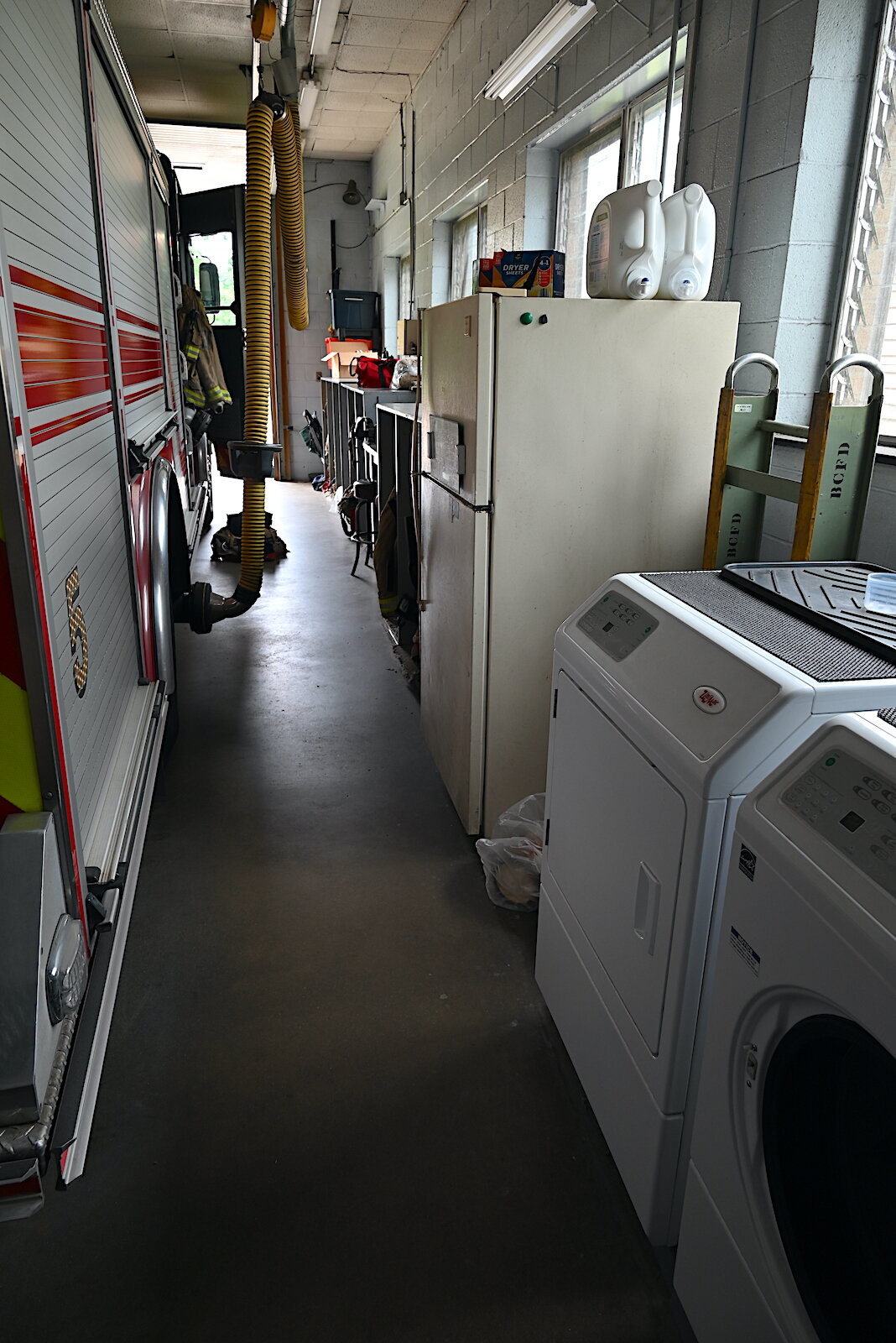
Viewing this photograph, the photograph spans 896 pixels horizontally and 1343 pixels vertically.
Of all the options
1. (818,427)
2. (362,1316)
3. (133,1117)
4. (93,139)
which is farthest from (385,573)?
(362,1316)

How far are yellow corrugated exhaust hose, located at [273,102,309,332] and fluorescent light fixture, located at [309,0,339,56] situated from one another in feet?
3.02

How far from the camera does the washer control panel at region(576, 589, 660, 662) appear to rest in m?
1.54

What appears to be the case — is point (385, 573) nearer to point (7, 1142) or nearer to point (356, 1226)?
→ point (356, 1226)

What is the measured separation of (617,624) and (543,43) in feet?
9.98

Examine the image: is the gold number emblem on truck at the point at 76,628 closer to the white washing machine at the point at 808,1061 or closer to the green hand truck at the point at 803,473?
the white washing machine at the point at 808,1061

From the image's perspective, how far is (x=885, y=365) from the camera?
2336 millimetres

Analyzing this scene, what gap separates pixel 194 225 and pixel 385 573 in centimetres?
451

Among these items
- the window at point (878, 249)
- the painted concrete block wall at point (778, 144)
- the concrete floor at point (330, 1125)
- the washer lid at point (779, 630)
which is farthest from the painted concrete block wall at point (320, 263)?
the washer lid at point (779, 630)

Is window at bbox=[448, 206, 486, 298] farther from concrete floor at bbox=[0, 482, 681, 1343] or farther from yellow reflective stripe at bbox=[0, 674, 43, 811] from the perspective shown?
yellow reflective stripe at bbox=[0, 674, 43, 811]

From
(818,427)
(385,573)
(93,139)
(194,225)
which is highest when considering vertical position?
(194,225)

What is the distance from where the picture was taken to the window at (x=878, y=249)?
2.27 metres

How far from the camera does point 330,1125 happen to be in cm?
171

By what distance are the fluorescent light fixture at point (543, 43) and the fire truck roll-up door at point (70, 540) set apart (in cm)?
164

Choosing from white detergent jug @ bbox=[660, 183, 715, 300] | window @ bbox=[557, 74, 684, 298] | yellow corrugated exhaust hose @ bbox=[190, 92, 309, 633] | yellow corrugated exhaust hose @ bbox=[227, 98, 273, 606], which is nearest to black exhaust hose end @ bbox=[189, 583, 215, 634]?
yellow corrugated exhaust hose @ bbox=[190, 92, 309, 633]
